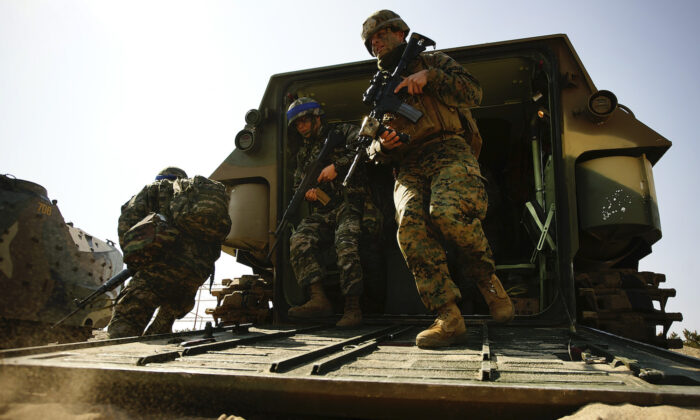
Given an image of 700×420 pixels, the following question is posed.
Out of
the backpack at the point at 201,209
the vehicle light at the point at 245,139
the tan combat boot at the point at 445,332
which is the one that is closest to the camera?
the tan combat boot at the point at 445,332

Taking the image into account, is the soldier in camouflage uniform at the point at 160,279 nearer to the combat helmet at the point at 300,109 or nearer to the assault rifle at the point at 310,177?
the assault rifle at the point at 310,177

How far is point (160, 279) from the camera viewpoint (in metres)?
3.89

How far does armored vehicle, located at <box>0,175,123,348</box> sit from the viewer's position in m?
5.34

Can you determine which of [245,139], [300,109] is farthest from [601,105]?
[245,139]

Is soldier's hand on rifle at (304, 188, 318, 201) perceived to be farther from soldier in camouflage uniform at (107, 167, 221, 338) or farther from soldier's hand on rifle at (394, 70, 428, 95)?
soldier's hand on rifle at (394, 70, 428, 95)

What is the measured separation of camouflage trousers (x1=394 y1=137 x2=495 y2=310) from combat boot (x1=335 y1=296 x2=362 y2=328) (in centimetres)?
96

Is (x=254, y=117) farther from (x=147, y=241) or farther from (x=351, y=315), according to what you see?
(x=351, y=315)

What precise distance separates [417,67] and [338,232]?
4.45 ft

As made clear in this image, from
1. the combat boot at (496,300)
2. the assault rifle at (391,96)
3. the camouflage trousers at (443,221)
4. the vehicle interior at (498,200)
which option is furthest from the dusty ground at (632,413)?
the vehicle interior at (498,200)

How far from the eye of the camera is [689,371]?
1.69 m

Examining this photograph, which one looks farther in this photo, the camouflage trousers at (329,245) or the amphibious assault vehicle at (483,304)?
the camouflage trousers at (329,245)

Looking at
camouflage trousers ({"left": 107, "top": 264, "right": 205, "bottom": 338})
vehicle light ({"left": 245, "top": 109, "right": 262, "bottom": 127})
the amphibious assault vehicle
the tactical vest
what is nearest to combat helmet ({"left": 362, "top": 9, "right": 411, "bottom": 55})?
the tactical vest

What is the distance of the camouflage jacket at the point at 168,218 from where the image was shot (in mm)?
3975

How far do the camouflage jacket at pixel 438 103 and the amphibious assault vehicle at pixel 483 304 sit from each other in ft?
2.65
